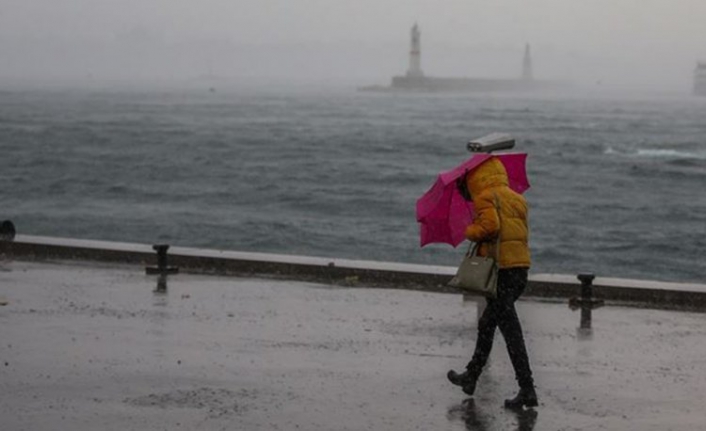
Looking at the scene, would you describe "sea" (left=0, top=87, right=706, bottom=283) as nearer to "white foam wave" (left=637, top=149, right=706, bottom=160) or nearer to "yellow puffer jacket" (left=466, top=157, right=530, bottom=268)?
"white foam wave" (left=637, top=149, right=706, bottom=160)

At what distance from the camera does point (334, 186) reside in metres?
64.8

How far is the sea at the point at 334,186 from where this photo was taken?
41.9 m

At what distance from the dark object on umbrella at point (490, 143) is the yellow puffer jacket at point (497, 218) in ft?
0.29

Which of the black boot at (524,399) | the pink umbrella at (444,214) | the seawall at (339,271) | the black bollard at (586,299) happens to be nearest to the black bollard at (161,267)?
the seawall at (339,271)

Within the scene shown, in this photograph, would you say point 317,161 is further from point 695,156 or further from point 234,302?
point 234,302

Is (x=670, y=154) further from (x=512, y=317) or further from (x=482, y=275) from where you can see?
(x=482, y=275)

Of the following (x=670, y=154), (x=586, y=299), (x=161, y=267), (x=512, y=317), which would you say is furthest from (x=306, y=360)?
(x=670, y=154)

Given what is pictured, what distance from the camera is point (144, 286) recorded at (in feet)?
44.0

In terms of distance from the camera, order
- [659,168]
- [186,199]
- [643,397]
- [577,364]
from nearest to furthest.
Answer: [643,397]
[577,364]
[186,199]
[659,168]

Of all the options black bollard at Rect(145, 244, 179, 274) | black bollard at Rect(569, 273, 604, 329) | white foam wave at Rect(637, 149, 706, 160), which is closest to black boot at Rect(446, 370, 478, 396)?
black bollard at Rect(569, 273, 604, 329)

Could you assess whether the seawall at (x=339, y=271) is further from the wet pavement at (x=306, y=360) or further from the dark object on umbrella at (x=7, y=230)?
the wet pavement at (x=306, y=360)

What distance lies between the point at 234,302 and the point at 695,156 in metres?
76.1

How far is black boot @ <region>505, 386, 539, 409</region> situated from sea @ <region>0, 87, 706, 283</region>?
2637 centimetres

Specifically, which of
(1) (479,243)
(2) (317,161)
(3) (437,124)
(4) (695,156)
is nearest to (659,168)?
(4) (695,156)
